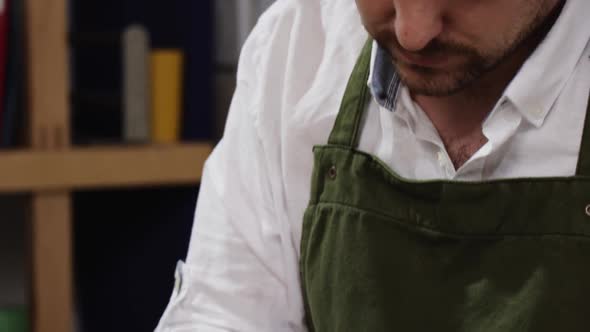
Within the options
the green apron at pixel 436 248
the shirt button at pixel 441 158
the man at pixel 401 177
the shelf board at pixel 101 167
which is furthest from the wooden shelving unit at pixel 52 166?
the shirt button at pixel 441 158

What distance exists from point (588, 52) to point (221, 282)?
1.35 feet

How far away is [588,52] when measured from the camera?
76 centimetres

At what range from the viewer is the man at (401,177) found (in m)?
0.74

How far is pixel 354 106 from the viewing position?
0.88 m

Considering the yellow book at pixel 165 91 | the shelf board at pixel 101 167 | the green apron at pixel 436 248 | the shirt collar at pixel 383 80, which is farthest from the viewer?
the yellow book at pixel 165 91

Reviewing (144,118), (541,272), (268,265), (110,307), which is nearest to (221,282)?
(268,265)

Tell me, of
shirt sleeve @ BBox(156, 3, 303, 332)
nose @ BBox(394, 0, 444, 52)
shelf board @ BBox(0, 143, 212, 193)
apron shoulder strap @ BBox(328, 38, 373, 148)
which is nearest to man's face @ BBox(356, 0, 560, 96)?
nose @ BBox(394, 0, 444, 52)

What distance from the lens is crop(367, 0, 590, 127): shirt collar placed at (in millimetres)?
755

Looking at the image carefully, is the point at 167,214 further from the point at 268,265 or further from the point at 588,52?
the point at 588,52

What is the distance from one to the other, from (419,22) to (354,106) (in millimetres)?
154

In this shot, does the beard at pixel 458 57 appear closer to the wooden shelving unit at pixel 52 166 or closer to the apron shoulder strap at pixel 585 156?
the apron shoulder strap at pixel 585 156

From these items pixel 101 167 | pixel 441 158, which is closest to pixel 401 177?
pixel 441 158

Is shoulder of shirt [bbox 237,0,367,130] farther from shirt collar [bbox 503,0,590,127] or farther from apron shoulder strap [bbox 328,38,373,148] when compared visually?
shirt collar [bbox 503,0,590,127]

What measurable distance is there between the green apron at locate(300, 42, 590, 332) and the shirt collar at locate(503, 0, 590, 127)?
1.8 inches
